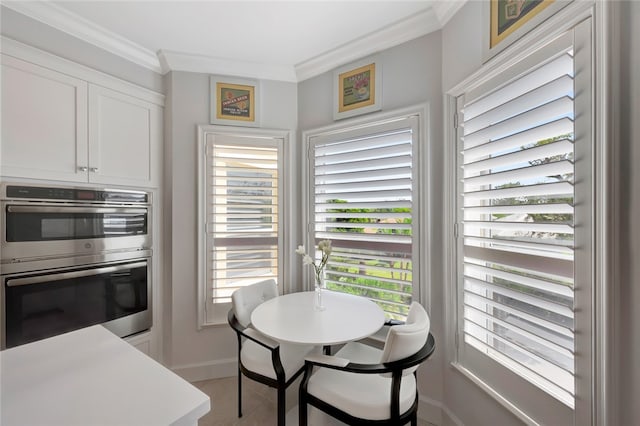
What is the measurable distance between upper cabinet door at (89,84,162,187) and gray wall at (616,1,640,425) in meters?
A: 2.84

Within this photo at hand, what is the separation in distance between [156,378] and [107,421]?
15 centimetres

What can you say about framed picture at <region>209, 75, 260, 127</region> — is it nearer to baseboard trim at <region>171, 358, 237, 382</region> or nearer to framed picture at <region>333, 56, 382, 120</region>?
framed picture at <region>333, 56, 382, 120</region>

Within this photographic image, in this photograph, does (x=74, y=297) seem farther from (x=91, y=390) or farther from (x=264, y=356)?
(x=91, y=390)

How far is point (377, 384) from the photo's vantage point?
1.46 m

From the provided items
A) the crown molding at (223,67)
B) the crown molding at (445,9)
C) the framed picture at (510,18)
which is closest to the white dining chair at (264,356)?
the crown molding at (223,67)

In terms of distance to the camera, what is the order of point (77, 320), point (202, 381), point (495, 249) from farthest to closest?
point (202, 381) < point (77, 320) < point (495, 249)

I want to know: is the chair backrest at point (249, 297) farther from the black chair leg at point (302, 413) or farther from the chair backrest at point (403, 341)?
the chair backrest at point (403, 341)

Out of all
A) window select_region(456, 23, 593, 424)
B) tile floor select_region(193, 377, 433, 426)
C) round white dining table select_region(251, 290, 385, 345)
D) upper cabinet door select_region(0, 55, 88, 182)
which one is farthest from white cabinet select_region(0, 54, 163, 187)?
window select_region(456, 23, 593, 424)

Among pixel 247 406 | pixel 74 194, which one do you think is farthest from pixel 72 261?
pixel 247 406

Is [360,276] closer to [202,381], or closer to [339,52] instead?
[202,381]

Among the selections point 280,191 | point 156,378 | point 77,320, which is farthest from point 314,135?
point 77,320

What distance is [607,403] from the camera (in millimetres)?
939

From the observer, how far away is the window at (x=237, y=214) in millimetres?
2389

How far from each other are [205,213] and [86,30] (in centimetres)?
153
